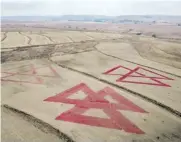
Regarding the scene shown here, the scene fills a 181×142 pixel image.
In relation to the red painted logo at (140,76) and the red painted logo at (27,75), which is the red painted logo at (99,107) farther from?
the red painted logo at (27,75)

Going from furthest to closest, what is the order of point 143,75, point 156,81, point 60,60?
point 60,60 < point 143,75 < point 156,81

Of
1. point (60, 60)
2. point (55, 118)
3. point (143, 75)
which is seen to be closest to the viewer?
point (55, 118)

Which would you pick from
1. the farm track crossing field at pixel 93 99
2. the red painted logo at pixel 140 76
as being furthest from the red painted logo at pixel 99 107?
the red painted logo at pixel 140 76

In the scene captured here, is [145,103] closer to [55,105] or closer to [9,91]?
[55,105]

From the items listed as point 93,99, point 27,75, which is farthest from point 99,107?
point 27,75

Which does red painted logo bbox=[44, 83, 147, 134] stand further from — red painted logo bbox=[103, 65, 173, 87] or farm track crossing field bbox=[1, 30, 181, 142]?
red painted logo bbox=[103, 65, 173, 87]

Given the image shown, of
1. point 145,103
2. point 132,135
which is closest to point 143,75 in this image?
point 145,103

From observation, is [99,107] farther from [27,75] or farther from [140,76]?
[27,75]
